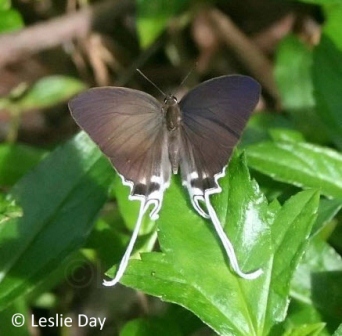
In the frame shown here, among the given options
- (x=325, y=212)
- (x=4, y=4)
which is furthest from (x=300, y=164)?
(x=4, y=4)

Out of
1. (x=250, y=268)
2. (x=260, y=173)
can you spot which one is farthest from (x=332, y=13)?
(x=250, y=268)

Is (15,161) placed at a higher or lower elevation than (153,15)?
lower

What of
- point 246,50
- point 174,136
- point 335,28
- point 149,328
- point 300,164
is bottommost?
point 246,50

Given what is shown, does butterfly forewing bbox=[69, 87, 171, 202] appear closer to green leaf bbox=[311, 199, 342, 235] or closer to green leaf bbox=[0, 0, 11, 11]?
green leaf bbox=[311, 199, 342, 235]

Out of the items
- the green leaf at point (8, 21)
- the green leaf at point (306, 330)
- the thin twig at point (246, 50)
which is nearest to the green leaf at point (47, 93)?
the green leaf at point (8, 21)

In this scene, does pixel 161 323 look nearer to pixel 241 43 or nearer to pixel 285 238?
pixel 285 238

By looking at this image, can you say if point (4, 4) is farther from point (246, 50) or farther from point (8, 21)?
point (246, 50)

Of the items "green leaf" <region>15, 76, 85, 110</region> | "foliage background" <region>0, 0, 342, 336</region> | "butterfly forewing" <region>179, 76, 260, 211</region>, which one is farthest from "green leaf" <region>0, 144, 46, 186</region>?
"butterfly forewing" <region>179, 76, 260, 211</region>
